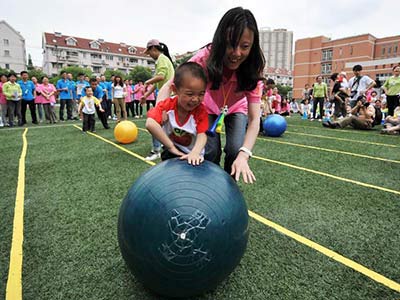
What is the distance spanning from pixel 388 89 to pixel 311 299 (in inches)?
483

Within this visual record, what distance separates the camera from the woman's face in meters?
2.25

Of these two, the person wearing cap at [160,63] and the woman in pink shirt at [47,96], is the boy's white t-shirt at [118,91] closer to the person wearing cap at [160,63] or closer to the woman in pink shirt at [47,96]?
the woman in pink shirt at [47,96]

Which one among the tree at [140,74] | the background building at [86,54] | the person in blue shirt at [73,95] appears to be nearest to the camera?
the person in blue shirt at [73,95]

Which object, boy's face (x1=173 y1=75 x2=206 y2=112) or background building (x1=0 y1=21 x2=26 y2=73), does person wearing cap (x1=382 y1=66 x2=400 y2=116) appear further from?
background building (x1=0 y1=21 x2=26 y2=73)

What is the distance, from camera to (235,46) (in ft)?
7.49

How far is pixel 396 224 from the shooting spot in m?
3.48

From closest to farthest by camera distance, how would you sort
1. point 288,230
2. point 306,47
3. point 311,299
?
point 311,299 → point 288,230 → point 306,47

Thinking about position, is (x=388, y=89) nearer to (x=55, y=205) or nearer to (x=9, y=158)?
(x=55, y=205)

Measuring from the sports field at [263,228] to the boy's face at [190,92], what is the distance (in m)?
1.56

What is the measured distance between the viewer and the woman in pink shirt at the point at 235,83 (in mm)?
2256

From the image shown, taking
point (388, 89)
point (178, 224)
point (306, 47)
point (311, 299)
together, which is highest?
point (306, 47)

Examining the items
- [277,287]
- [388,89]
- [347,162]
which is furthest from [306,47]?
[277,287]

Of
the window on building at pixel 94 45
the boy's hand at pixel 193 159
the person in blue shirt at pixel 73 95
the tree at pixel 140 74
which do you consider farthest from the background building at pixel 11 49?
the boy's hand at pixel 193 159

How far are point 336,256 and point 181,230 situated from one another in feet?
6.12
